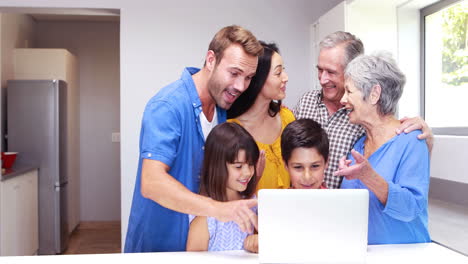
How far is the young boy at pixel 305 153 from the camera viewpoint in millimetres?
1773

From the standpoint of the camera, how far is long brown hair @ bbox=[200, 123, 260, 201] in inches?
71.4

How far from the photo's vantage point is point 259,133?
206 cm

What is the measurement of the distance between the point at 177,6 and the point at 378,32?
1.48m

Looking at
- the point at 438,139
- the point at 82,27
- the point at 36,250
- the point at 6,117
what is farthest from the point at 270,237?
the point at 82,27

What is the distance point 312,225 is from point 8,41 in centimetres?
457

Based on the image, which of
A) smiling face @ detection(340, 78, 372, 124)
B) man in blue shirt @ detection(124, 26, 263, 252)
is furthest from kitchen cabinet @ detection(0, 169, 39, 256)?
smiling face @ detection(340, 78, 372, 124)

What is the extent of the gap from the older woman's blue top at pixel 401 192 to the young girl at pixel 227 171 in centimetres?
38

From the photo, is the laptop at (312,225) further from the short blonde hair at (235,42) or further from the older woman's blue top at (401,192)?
the short blonde hair at (235,42)

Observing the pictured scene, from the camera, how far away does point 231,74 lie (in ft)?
6.01

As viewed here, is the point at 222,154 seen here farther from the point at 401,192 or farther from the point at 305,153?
the point at 401,192

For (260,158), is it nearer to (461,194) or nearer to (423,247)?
(423,247)

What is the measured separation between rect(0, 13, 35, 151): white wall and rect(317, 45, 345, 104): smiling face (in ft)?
11.7

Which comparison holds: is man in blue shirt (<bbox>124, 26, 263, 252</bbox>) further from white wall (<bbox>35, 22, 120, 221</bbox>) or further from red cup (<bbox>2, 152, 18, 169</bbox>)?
white wall (<bbox>35, 22, 120, 221</bbox>)

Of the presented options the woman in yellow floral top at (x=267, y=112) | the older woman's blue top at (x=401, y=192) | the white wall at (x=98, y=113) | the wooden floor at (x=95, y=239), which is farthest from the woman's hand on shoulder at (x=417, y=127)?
the white wall at (x=98, y=113)
